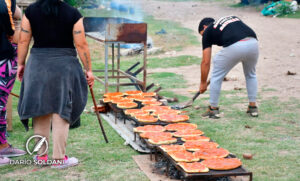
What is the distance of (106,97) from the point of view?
7398mm

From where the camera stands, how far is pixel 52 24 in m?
4.34

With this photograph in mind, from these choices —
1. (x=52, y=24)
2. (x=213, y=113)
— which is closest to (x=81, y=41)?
(x=52, y=24)

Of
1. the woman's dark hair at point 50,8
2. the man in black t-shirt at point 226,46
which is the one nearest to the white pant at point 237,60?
the man in black t-shirt at point 226,46

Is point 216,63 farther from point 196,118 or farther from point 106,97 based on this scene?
point 106,97

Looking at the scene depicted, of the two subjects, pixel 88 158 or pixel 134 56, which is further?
pixel 134 56

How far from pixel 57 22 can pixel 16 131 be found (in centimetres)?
245

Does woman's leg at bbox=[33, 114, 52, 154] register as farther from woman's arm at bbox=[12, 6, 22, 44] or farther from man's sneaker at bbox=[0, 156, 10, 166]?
woman's arm at bbox=[12, 6, 22, 44]

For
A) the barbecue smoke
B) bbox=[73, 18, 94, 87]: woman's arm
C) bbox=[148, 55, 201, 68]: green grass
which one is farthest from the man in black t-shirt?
the barbecue smoke

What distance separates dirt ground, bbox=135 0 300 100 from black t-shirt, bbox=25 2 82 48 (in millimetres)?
5049

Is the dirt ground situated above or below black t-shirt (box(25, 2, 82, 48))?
below

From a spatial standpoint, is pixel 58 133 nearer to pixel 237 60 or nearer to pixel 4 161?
pixel 4 161

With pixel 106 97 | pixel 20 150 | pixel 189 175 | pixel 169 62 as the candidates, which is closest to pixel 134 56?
pixel 169 62

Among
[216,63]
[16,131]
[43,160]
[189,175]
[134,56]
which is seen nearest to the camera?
[189,175]

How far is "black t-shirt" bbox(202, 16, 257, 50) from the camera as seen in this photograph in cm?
650
